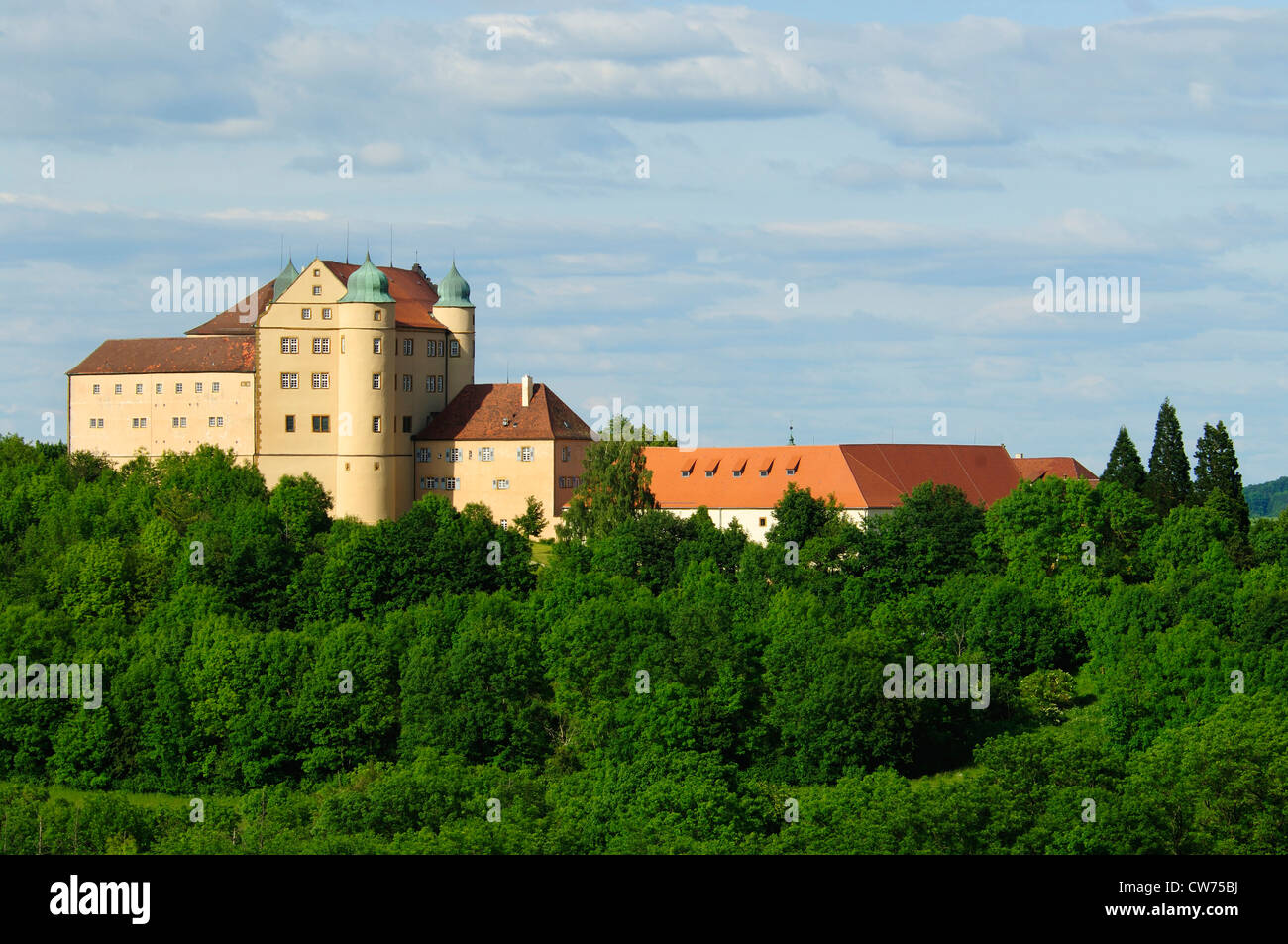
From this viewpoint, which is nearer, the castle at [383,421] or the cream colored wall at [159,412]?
the castle at [383,421]

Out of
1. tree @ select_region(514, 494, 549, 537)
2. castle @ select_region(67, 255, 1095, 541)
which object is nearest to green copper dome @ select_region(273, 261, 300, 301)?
castle @ select_region(67, 255, 1095, 541)

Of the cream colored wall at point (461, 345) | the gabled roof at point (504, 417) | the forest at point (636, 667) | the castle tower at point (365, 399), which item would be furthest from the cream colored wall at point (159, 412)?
the cream colored wall at point (461, 345)

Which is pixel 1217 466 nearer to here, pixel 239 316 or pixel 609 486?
pixel 609 486

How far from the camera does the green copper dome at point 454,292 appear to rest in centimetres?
9800

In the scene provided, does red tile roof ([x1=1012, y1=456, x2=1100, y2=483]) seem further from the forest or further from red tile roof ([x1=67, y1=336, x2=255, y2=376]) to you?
red tile roof ([x1=67, y1=336, x2=255, y2=376])

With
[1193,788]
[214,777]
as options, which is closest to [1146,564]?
[1193,788]

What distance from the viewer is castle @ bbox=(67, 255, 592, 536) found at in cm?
9200

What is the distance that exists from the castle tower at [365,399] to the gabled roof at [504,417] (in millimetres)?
3298

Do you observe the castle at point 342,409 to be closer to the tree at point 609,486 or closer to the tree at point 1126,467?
the tree at point 609,486

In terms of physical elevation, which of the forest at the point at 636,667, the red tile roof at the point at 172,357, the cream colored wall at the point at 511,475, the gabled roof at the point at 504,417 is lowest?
the forest at the point at 636,667
